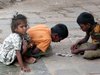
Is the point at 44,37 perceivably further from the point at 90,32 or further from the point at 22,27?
the point at 90,32

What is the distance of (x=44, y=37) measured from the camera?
5.41 meters

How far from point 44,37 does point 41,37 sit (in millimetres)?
58

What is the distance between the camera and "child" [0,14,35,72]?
5105 millimetres

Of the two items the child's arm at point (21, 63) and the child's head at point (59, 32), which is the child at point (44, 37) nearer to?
the child's head at point (59, 32)

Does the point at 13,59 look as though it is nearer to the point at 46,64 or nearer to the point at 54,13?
the point at 46,64

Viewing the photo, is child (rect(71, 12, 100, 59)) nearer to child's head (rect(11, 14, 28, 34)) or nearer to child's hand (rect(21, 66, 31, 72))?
child's head (rect(11, 14, 28, 34))

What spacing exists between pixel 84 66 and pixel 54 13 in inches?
183

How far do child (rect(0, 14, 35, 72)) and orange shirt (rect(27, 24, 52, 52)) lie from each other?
30 centimetres

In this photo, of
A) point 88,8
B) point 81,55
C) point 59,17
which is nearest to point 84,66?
point 81,55

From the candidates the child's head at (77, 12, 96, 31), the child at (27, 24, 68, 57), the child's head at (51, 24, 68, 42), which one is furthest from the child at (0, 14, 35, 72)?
the child's head at (77, 12, 96, 31)

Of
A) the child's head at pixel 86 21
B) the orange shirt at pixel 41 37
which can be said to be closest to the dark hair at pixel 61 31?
the orange shirt at pixel 41 37

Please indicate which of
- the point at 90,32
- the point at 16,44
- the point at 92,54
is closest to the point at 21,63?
the point at 16,44

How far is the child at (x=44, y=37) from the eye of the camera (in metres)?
5.37

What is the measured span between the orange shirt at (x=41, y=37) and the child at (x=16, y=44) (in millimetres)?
302
